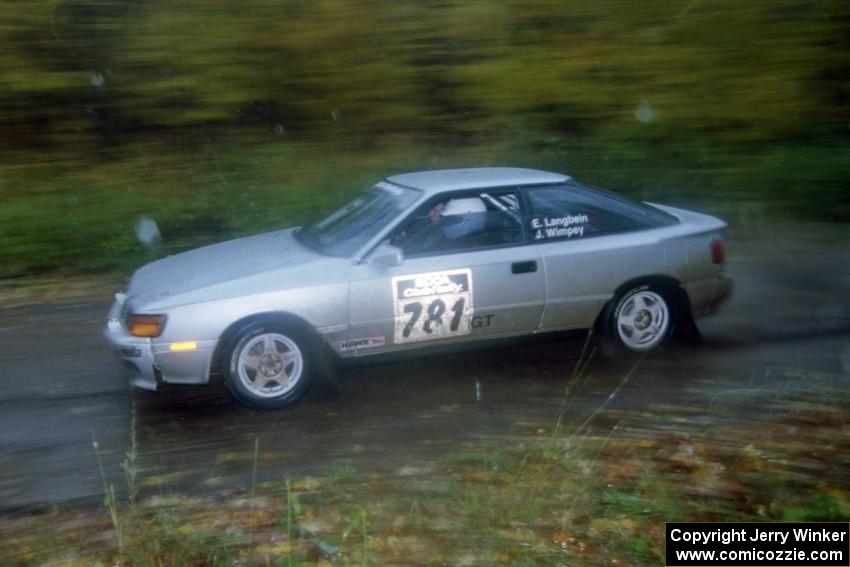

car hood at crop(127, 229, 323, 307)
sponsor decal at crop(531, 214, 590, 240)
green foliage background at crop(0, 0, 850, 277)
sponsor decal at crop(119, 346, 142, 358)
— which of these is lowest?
sponsor decal at crop(119, 346, 142, 358)

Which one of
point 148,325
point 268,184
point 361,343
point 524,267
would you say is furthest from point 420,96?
point 148,325

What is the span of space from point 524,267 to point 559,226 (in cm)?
45

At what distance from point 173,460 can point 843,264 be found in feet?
24.4

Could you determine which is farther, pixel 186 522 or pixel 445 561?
pixel 186 522

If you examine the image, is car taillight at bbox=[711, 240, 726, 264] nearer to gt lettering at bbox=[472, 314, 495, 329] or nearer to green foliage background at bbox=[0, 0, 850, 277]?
gt lettering at bbox=[472, 314, 495, 329]

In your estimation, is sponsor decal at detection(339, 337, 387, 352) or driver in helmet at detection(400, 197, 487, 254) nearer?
sponsor decal at detection(339, 337, 387, 352)

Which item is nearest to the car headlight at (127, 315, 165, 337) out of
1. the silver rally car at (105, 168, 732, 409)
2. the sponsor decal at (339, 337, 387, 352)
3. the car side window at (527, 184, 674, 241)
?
the silver rally car at (105, 168, 732, 409)

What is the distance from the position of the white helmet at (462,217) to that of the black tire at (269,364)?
48.2 inches

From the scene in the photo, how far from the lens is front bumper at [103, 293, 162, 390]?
607cm

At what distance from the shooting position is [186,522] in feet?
15.6

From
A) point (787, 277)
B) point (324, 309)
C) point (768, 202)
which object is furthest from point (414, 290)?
point (768, 202)

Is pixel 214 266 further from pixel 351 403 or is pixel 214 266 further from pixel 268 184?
pixel 268 184

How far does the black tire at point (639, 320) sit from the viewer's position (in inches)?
279

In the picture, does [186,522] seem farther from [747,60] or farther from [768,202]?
[747,60]
